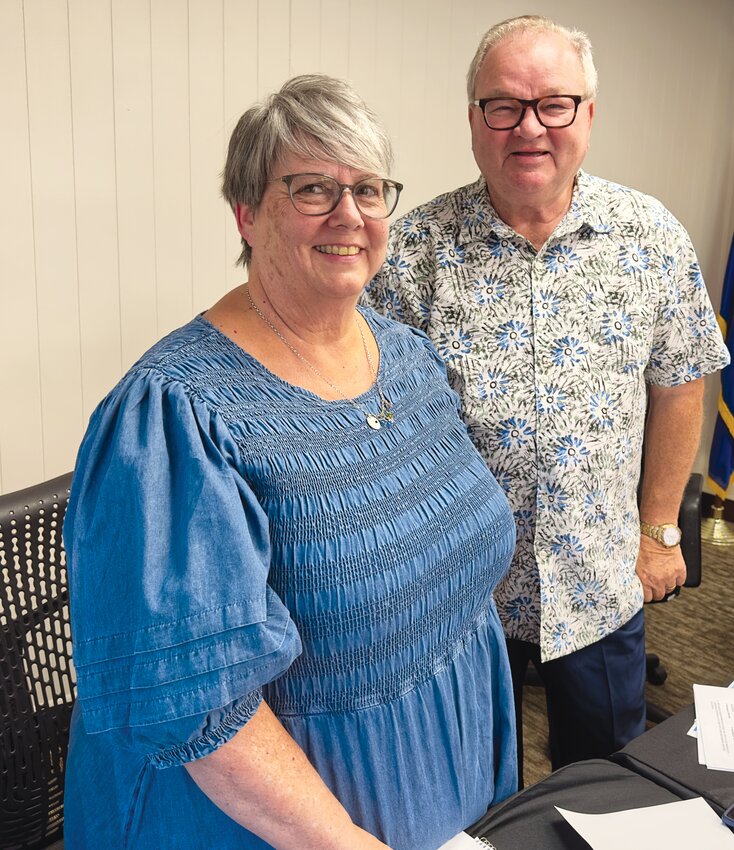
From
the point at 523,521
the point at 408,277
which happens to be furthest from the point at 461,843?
the point at 408,277

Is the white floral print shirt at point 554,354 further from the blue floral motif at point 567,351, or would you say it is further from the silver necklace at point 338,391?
the silver necklace at point 338,391

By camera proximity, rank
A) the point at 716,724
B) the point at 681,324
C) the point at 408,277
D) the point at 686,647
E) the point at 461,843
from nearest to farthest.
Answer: the point at 461,843
the point at 716,724
the point at 408,277
the point at 681,324
the point at 686,647

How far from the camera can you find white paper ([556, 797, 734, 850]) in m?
1.12

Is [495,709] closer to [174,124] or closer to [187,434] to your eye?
[187,434]

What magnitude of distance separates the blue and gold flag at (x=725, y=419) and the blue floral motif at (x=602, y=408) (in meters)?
2.91

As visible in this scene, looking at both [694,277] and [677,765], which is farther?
[694,277]

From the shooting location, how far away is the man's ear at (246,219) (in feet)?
4.00

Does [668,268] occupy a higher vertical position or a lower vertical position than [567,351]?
higher

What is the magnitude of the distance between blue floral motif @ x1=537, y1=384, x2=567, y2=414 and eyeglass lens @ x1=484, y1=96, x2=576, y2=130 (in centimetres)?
48

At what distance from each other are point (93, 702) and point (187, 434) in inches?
12.1

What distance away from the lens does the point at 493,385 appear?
1644mm

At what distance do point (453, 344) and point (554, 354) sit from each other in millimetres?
190

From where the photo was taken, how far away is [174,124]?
104 inches

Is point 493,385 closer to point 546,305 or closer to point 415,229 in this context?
point 546,305
